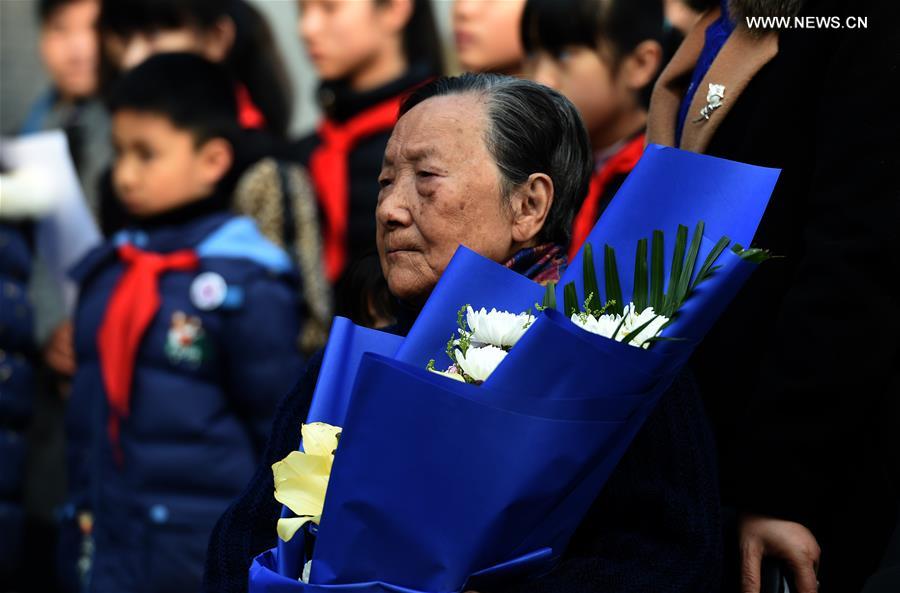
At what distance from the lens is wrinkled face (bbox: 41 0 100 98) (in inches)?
262

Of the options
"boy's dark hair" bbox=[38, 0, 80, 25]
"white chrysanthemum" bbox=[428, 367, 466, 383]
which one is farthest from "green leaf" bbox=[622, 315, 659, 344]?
"boy's dark hair" bbox=[38, 0, 80, 25]

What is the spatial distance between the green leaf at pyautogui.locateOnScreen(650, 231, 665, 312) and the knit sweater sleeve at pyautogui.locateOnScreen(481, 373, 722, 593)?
28cm

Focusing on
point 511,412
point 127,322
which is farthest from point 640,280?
point 127,322

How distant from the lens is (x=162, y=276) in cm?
486

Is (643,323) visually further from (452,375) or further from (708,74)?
(708,74)

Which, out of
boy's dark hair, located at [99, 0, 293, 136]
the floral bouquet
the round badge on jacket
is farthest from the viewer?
boy's dark hair, located at [99, 0, 293, 136]

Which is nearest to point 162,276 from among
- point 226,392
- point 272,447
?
point 226,392

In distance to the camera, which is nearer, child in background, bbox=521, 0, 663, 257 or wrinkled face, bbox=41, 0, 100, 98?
child in background, bbox=521, 0, 663, 257

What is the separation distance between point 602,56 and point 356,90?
1382mm

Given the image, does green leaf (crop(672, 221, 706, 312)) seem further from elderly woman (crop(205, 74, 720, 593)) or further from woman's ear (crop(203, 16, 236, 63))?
woman's ear (crop(203, 16, 236, 63))

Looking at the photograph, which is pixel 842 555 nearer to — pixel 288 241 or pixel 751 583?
pixel 751 583

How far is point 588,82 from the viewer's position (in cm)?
434

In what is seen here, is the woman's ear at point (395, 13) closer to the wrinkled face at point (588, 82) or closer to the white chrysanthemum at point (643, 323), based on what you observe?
the wrinkled face at point (588, 82)

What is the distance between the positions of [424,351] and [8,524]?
330 centimetres
